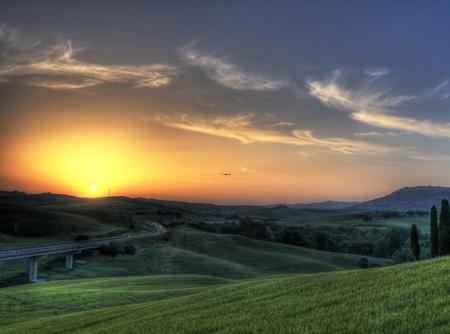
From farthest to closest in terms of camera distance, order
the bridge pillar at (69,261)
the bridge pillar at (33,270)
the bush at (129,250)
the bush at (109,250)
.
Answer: the bush at (129,250) → the bush at (109,250) → the bridge pillar at (69,261) → the bridge pillar at (33,270)

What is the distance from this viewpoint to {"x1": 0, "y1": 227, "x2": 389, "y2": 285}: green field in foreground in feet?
332

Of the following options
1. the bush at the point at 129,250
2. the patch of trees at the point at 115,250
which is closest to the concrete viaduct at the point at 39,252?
the patch of trees at the point at 115,250

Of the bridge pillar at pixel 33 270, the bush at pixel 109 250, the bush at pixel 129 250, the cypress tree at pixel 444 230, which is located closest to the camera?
the cypress tree at pixel 444 230

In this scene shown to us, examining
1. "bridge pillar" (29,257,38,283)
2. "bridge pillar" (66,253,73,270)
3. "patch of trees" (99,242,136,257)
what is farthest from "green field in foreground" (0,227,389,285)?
"patch of trees" (99,242,136,257)

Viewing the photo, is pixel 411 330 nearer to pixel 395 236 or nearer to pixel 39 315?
pixel 39 315

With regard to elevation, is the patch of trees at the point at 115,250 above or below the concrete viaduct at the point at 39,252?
below

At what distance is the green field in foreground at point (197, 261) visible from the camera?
101062 millimetres

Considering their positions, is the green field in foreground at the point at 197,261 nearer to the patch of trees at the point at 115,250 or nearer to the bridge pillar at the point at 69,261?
the bridge pillar at the point at 69,261

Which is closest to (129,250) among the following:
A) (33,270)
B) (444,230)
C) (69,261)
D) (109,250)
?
(109,250)

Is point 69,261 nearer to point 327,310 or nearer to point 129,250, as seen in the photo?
point 129,250

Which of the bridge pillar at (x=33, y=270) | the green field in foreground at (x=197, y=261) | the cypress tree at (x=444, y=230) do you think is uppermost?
the cypress tree at (x=444, y=230)

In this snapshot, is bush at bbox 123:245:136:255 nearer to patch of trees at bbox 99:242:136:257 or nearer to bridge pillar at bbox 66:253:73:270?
patch of trees at bbox 99:242:136:257

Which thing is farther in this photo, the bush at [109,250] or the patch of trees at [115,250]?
the patch of trees at [115,250]

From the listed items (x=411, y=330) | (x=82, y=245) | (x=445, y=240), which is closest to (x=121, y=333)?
(x=411, y=330)
